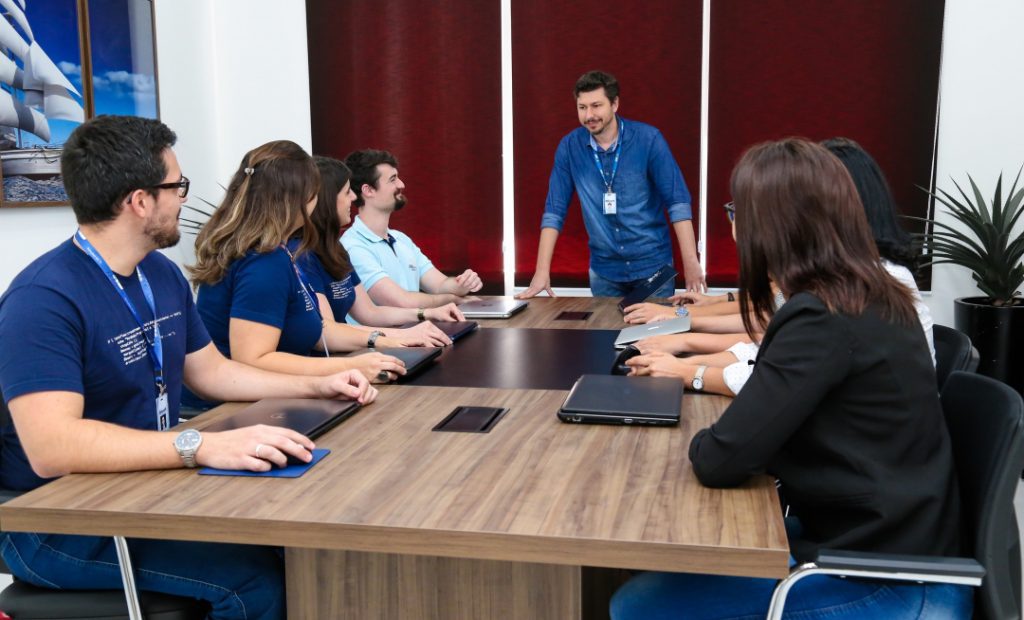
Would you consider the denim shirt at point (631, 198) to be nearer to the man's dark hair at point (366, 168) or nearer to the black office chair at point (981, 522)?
the man's dark hair at point (366, 168)

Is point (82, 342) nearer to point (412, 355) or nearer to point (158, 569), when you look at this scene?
point (158, 569)

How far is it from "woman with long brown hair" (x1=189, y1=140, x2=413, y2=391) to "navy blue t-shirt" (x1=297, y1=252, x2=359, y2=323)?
0.98 ft

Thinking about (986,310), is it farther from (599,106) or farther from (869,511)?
(869,511)

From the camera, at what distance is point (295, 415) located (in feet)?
5.73

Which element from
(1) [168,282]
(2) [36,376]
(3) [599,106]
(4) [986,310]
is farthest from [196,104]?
(4) [986,310]

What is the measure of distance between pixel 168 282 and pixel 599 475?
42.1 inches

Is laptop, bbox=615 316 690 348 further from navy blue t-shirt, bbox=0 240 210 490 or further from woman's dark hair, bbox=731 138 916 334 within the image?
navy blue t-shirt, bbox=0 240 210 490

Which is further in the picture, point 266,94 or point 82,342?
point 266,94

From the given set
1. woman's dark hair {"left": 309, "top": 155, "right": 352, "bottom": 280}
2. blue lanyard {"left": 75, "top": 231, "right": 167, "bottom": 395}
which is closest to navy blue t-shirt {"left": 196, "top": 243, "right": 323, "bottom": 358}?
blue lanyard {"left": 75, "top": 231, "right": 167, "bottom": 395}

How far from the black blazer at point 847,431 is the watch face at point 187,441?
0.83 metres

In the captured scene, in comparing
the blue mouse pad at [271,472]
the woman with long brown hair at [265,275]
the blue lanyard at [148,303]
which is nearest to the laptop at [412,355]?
the woman with long brown hair at [265,275]

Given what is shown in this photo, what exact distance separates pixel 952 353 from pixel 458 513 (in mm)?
1475

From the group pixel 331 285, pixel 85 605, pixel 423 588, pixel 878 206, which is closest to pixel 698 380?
pixel 878 206

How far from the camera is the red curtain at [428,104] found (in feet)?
16.5
